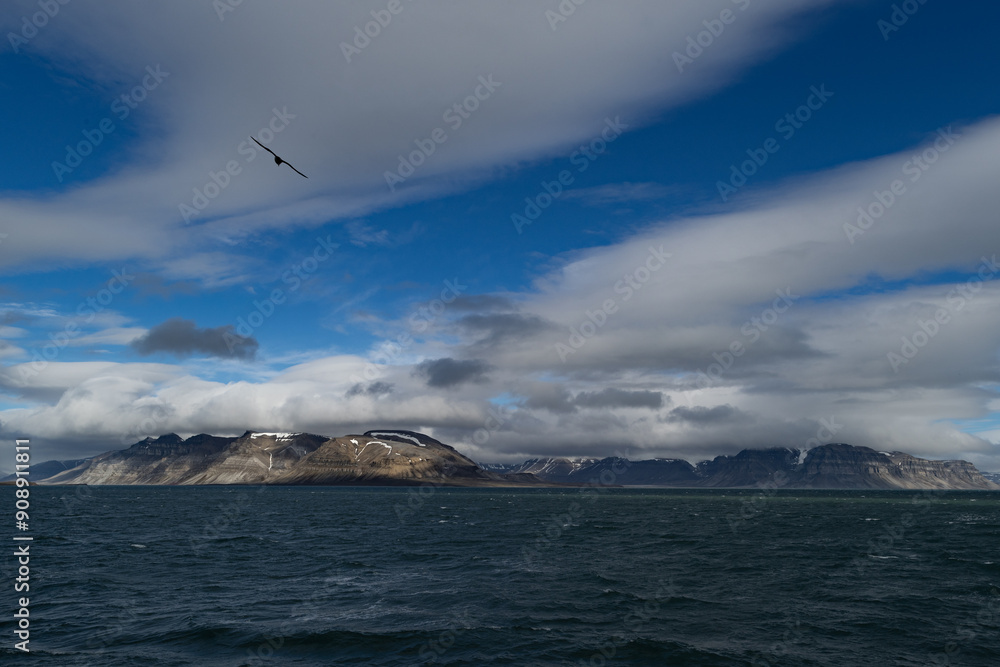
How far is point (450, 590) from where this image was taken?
4938 centimetres

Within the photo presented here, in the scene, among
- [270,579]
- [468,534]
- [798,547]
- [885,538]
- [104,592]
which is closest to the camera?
[104,592]

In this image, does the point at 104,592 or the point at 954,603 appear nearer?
the point at 954,603

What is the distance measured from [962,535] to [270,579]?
110579mm

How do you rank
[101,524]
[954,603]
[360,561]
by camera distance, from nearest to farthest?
[954,603] → [360,561] → [101,524]

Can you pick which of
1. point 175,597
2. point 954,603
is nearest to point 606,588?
point 954,603

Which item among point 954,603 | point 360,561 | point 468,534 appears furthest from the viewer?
point 468,534

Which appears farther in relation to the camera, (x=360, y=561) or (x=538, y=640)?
(x=360, y=561)

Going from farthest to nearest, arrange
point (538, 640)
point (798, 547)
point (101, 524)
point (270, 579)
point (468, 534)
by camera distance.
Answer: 1. point (101, 524)
2. point (468, 534)
3. point (798, 547)
4. point (270, 579)
5. point (538, 640)

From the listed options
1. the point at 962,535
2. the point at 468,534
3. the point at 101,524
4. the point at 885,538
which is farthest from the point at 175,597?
the point at 962,535

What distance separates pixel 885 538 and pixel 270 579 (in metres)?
91.9

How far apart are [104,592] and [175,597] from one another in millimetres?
7111

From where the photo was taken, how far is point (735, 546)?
80.1m

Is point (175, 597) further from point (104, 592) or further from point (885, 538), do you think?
point (885, 538)

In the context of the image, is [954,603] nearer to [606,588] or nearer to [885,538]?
[606,588]
